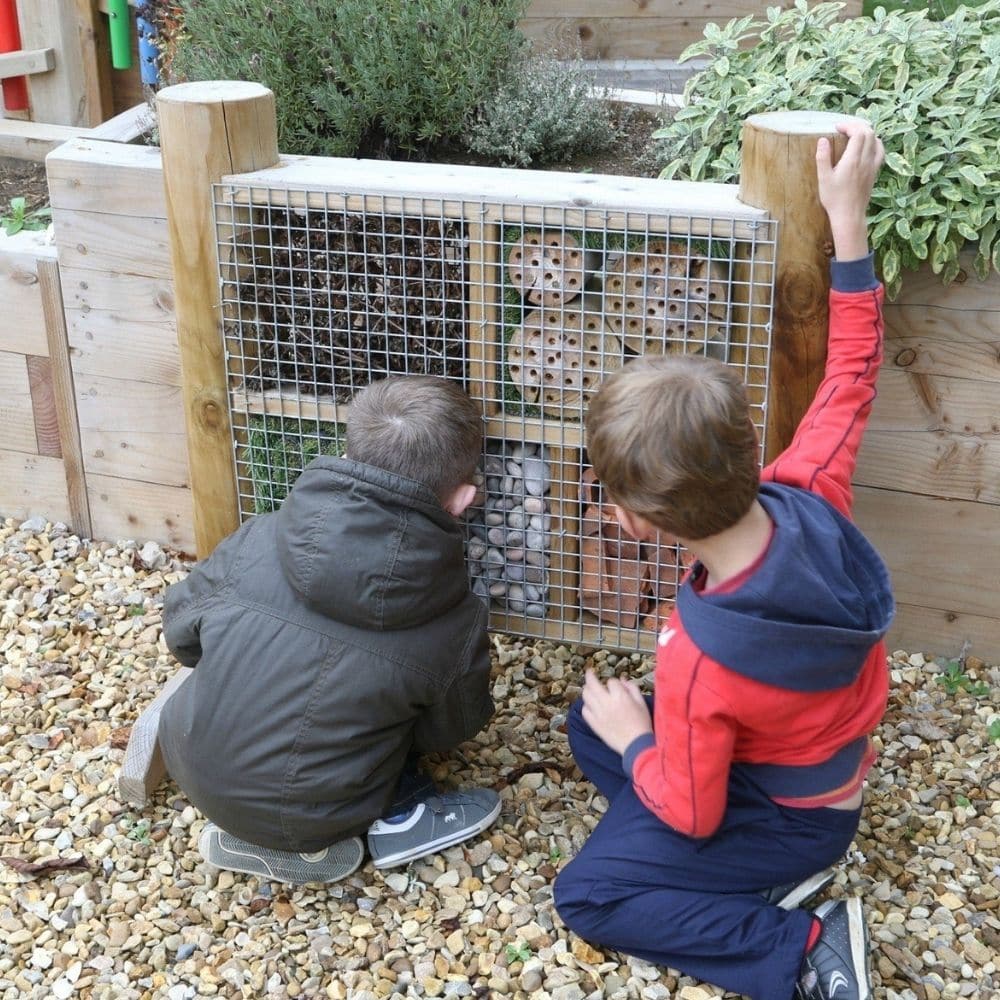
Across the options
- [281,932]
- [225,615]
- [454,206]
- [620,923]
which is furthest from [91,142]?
[620,923]

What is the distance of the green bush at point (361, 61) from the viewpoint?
3.19 metres

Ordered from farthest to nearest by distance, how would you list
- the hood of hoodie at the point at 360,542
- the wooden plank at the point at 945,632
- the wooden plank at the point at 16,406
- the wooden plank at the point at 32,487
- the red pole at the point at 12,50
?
the red pole at the point at 12,50 → the wooden plank at the point at 32,487 → the wooden plank at the point at 16,406 → the wooden plank at the point at 945,632 → the hood of hoodie at the point at 360,542

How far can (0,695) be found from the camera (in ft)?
9.89

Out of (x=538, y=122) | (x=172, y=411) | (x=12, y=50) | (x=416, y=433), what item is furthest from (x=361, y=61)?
(x=12, y=50)

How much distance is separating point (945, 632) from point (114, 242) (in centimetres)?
228

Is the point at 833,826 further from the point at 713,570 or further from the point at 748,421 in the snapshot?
the point at 748,421

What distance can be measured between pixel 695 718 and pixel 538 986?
2.02 ft

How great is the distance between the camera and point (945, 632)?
3.05 m

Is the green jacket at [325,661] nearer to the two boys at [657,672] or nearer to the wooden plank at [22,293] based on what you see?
the two boys at [657,672]

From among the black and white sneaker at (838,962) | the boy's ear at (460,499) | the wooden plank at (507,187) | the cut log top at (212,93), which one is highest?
the cut log top at (212,93)

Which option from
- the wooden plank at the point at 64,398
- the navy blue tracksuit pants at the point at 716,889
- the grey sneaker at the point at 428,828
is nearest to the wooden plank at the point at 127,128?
the wooden plank at the point at 64,398

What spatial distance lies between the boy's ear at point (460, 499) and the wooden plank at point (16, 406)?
5.35 ft

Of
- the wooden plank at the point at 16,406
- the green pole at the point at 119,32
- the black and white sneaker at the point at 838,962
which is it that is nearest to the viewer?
→ the black and white sneaker at the point at 838,962

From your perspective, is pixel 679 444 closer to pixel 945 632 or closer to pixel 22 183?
pixel 945 632
